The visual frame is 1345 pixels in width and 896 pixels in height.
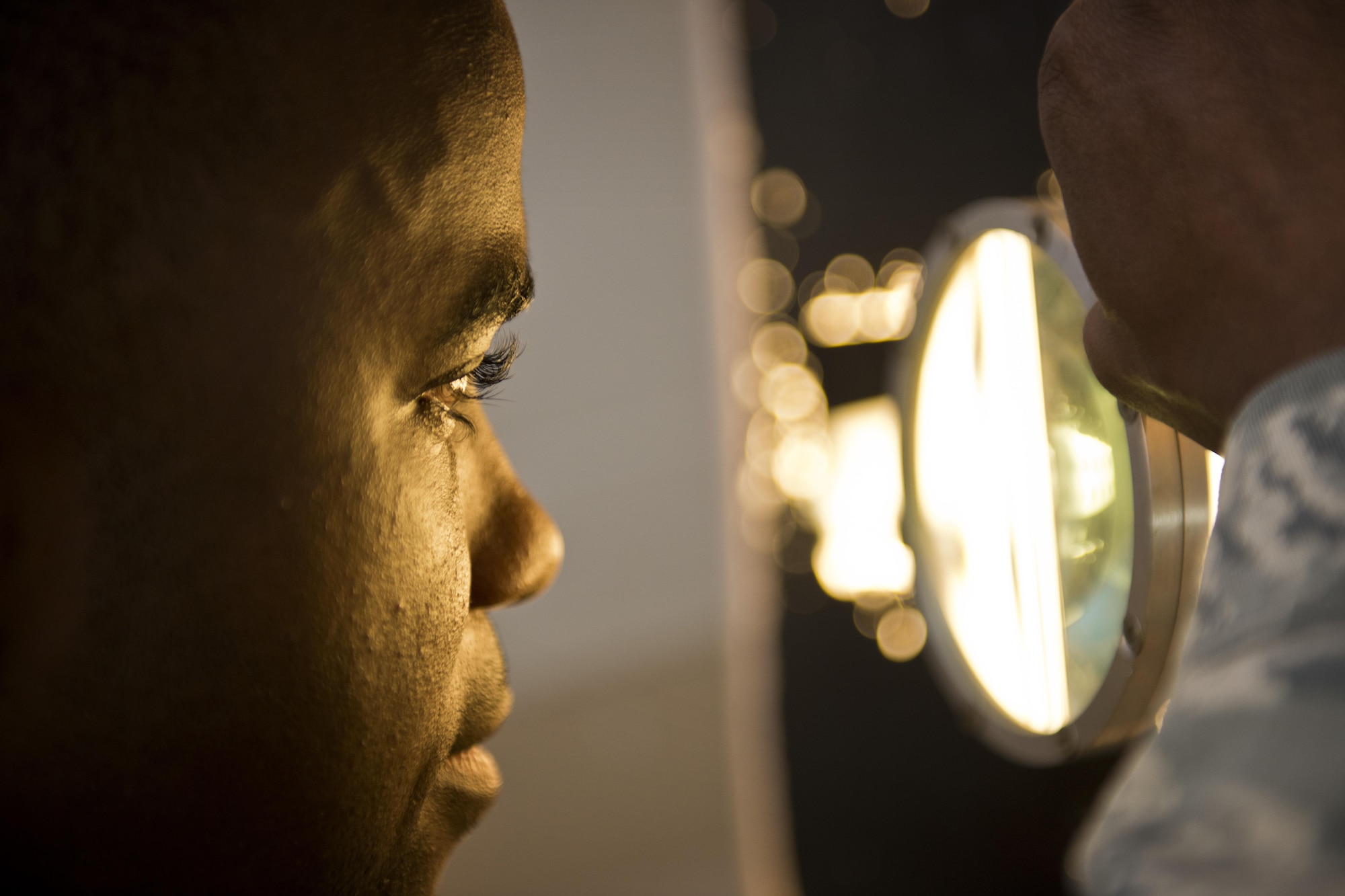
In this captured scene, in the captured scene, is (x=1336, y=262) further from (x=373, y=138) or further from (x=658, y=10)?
(x=658, y=10)

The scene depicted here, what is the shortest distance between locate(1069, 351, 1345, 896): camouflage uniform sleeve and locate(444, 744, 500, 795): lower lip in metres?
0.37

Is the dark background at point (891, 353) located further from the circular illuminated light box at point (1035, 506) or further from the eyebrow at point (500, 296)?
the eyebrow at point (500, 296)

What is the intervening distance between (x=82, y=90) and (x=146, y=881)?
33 cm

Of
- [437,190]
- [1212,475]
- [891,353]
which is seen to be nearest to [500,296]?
[437,190]

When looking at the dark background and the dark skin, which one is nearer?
the dark skin

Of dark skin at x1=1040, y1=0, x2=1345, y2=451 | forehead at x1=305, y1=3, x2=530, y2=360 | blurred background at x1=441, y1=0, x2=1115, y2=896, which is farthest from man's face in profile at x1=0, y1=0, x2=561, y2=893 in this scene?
blurred background at x1=441, y1=0, x2=1115, y2=896

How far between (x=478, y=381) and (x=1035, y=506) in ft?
1.26

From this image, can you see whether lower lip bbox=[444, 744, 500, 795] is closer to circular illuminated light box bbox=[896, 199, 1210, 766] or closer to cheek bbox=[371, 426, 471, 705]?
cheek bbox=[371, 426, 471, 705]

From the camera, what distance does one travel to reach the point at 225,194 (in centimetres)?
36

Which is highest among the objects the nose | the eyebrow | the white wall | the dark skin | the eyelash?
the dark skin

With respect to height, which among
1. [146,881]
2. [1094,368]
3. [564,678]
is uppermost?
[1094,368]

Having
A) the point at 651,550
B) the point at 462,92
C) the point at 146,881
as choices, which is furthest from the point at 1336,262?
the point at 651,550

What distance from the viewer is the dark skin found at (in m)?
0.27

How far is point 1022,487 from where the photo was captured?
2.03ft
